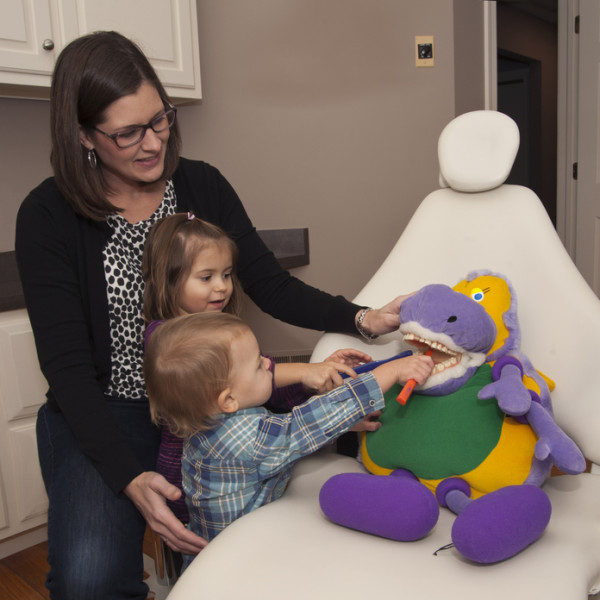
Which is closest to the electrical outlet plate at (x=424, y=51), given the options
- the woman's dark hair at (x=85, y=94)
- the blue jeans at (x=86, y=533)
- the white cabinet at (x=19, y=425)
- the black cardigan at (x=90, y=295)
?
the black cardigan at (x=90, y=295)

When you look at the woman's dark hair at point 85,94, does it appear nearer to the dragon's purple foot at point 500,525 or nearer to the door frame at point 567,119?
the dragon's purple foot at point 500,525

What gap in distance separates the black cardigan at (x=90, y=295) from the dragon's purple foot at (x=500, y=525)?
1.51 feet

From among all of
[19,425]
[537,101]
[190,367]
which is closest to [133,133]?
[190,367]

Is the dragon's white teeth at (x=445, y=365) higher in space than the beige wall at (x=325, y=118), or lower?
lower

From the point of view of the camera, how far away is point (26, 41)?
4.88 ft

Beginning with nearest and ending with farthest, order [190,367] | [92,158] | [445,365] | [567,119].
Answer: [190,367], [445,365], [92,158], [567,119]

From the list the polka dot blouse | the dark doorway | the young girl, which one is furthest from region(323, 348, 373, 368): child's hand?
the dark doorway

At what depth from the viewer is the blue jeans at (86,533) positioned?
888mm

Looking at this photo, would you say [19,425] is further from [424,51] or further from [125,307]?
[424,51]

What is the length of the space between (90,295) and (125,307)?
64 mm

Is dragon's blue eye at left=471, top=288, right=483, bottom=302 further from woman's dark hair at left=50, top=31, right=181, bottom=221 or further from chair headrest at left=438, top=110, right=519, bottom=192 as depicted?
woman's dark hair at left=50, top=31, right=181, bottom=221

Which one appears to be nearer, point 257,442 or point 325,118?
point 257,442

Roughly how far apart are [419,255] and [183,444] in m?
0.60

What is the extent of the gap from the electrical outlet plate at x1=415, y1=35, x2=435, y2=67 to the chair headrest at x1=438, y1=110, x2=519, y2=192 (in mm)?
1425
